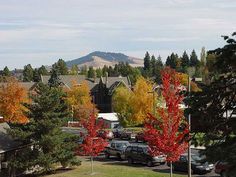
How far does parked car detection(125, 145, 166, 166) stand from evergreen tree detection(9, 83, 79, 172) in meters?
5.34

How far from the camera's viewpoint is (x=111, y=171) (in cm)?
3650

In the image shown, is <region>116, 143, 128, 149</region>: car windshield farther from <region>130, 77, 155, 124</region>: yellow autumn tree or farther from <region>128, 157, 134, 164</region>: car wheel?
<region>130, 77, 155, 124</region>: yellow autumn tree

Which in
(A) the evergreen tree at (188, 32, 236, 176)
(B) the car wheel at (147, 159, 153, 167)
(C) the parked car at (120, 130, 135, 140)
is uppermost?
(A) the evergreen tree at (188, 32, 236, 176)

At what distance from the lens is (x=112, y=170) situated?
3703cm

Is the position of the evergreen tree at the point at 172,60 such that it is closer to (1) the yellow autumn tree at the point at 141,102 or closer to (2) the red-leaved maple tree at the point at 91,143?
(1) the yellow autumn tree at the point at 141,102

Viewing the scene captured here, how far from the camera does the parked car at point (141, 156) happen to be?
128 feet

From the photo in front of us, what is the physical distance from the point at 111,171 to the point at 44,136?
232 inches

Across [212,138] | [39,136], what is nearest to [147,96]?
[39,136]

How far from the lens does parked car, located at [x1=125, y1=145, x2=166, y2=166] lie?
38.9m

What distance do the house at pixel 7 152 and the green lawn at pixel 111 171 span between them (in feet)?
11.2

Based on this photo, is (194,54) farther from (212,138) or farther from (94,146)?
(212,138)

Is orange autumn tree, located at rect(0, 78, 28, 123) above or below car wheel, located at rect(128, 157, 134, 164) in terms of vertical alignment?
above

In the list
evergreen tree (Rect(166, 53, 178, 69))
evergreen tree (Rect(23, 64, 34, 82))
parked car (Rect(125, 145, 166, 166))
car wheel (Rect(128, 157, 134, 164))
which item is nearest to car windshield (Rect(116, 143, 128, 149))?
parked car (Rect(125, 145, 166, 166))

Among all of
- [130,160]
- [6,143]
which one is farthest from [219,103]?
[130,160]
